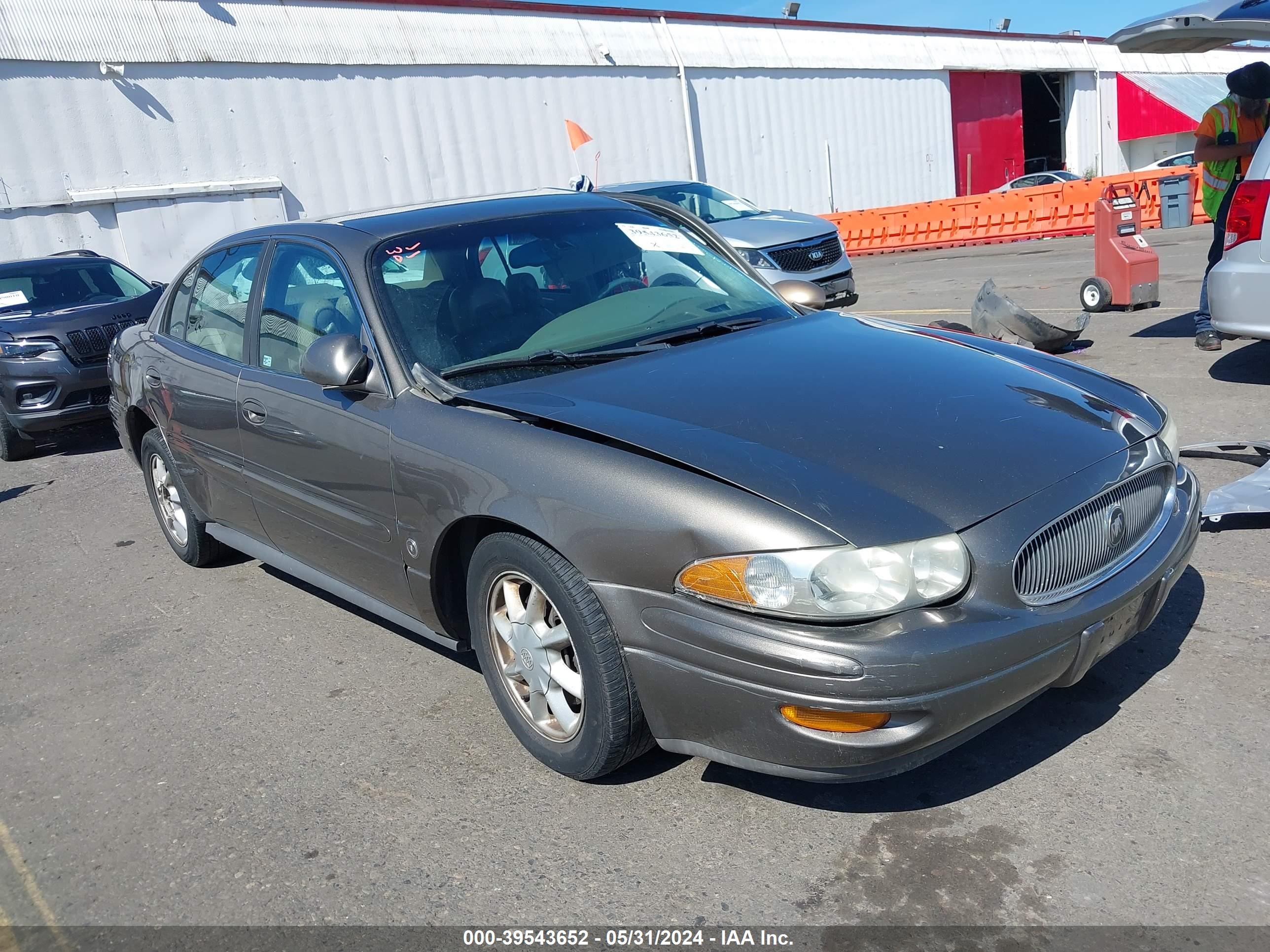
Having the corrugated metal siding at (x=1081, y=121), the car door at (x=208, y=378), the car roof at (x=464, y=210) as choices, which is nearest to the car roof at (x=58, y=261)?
the car door at (x=208, y=378)

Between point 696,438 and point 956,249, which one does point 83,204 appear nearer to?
point 956,249

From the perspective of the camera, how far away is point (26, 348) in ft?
28.4

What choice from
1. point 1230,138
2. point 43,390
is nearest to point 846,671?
point 1230,138

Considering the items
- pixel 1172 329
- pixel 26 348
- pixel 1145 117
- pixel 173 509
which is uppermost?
pixel 1145 117

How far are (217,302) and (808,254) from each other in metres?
8.41

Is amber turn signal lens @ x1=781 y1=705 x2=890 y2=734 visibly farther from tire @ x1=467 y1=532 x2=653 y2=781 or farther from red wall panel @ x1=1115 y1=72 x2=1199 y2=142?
red wall panel @ x1=1115 y1=72 x2=1199 y2=142

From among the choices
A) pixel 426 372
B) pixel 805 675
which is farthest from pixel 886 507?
pixel 426 372

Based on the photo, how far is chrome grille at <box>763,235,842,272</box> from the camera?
11867 millimetres

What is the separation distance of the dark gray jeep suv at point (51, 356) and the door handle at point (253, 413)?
484cm

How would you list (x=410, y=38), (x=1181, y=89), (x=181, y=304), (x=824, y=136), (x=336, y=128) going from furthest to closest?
(x=1181, y=89) → (x=824, y=136) → (x=410, y=38) → (x=336, y=128) → (x=181, y=304)

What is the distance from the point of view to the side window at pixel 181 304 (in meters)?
4.97

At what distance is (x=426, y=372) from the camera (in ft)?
11.2

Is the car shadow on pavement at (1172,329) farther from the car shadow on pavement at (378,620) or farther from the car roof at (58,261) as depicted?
the car roof at (58,261)

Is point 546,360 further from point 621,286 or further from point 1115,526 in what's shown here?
point 1115,526
